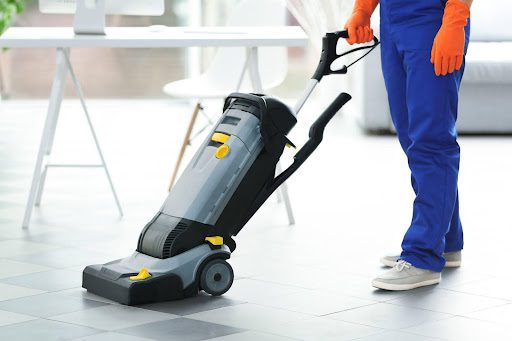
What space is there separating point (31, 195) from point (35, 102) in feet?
12.8

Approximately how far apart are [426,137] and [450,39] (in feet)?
0.91

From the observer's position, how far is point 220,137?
306 cm

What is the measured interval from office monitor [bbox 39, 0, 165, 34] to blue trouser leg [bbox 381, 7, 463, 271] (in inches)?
47.5

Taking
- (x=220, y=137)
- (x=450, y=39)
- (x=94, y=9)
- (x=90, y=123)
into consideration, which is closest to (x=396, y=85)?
(x=450, y=39)

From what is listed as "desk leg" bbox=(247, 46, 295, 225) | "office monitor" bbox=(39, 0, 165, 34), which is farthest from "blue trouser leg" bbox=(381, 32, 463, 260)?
"office monitor" bbox=(39, 0, 165, 34)

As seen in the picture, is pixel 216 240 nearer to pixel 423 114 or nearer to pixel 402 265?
pixel 402 265

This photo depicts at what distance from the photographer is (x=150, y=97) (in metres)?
7.90

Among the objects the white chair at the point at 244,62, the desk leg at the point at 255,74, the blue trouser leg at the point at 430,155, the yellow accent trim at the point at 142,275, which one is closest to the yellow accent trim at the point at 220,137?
the yellow accent trim at the point at 142,275

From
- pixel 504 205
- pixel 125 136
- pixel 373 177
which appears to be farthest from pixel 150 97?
pixel 504 205

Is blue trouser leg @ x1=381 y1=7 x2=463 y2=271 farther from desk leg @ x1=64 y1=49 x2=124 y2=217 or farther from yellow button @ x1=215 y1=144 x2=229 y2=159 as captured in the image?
desk leg @ x1=64 y1=49 x2=124 y2=217

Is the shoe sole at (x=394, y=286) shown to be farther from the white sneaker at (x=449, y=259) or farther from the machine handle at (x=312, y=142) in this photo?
the machine handle at (x=312, y=142)

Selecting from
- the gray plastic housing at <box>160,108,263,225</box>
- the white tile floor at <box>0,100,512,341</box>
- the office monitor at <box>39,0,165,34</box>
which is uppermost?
the office monitor at <box>39,0,165,34</box>

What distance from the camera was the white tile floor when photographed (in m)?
2.75

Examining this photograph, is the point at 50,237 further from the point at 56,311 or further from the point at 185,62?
the point at 185,62
